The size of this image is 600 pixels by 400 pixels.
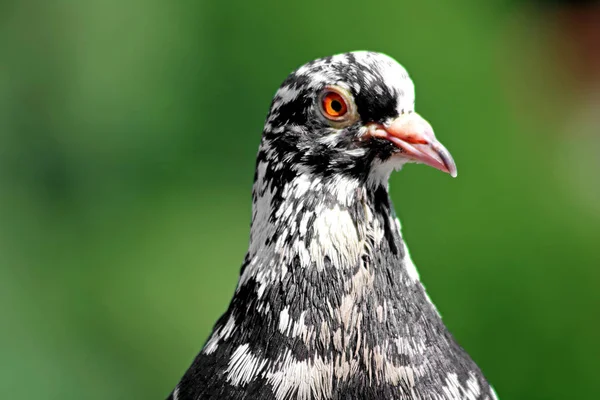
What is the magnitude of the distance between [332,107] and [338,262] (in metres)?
0.37

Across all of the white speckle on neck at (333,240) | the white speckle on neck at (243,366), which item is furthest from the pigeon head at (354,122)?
the white speckle on neck at (243,366)

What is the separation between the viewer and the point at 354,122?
2.17m

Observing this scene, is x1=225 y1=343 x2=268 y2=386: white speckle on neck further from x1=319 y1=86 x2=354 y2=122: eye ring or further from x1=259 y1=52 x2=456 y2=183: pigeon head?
x1=319 y1=86 x2=354 y2=122: eye ring

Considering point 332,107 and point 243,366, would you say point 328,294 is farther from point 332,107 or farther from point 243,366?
point 332,107

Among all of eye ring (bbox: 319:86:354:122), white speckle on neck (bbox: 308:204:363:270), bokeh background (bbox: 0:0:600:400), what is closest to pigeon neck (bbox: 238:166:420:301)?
white speckle on neck (bbox: 308:204:363:270)

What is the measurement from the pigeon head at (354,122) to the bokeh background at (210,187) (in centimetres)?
272

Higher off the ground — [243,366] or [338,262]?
[338,262]

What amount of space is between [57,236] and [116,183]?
458 millimetres

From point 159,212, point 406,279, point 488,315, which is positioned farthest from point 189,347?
point 406,279

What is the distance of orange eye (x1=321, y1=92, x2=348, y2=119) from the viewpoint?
216 centimetres

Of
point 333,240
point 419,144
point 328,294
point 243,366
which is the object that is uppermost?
point 419,144

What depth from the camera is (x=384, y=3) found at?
5.52m

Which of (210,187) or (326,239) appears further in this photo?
(210,187)

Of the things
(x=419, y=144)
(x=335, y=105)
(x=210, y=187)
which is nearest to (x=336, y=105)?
(x=335, y=105)
